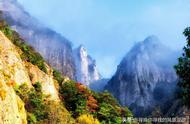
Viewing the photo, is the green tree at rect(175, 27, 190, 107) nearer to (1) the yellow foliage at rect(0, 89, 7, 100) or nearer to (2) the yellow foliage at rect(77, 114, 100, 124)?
(1) the yellow foliage at rect(0, 89, 7, 100)

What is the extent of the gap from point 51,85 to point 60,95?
504cm

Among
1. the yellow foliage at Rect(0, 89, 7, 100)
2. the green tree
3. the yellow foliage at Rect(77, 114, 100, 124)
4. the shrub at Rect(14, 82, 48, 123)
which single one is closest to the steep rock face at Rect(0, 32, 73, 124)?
the yellow foliage at Rect(0, 89, 7, 100)

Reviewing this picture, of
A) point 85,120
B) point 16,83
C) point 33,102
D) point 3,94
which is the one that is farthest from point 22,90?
point 3,94

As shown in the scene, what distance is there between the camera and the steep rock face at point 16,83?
4091 cm

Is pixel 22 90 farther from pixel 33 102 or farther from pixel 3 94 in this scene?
pixel 3 94

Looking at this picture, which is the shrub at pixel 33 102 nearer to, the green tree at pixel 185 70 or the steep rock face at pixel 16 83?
the steep rock face at pixel 16 83

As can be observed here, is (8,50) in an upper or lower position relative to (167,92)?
lower

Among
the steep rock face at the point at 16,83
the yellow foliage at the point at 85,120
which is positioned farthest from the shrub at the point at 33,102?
the yellow foliage at the point at 85,120

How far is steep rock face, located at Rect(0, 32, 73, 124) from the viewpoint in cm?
4091

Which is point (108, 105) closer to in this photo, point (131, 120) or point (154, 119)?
point (131, 120)

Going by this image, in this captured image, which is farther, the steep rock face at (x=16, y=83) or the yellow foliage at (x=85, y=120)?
the yellow foliage at (x=85, y=120)

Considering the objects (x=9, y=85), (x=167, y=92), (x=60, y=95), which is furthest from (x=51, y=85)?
(x=167, y=92)

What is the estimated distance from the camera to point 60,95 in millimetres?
91500

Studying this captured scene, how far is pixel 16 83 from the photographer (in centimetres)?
7000
